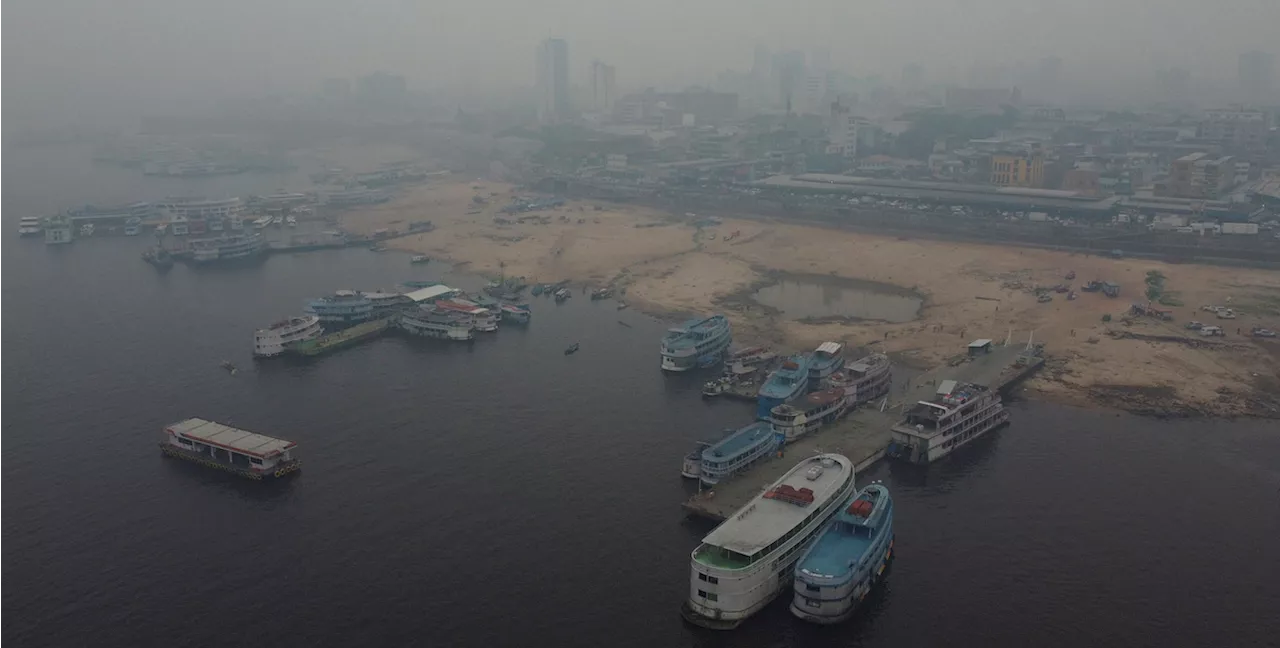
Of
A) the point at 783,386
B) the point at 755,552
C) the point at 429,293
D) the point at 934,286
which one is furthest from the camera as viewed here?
the point at 934,286

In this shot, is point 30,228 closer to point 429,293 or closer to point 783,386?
point 429,293

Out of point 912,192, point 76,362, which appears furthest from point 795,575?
point 912,192

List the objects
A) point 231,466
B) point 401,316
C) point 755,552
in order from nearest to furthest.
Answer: point 755,552, point 231,466, point 401,316

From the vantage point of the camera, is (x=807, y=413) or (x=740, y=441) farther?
(x=807, y=413)

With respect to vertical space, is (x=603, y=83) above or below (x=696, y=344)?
above

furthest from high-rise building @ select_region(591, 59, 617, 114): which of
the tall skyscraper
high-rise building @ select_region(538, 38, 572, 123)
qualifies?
the tall skyscraper

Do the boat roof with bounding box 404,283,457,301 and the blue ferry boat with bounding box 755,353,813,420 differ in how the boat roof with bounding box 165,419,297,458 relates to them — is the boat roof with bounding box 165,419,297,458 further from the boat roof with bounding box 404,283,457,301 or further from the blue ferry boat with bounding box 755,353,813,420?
the boat roof with bounding box 404,283,457,301

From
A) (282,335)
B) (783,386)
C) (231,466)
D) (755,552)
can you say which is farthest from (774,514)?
(282,335)
